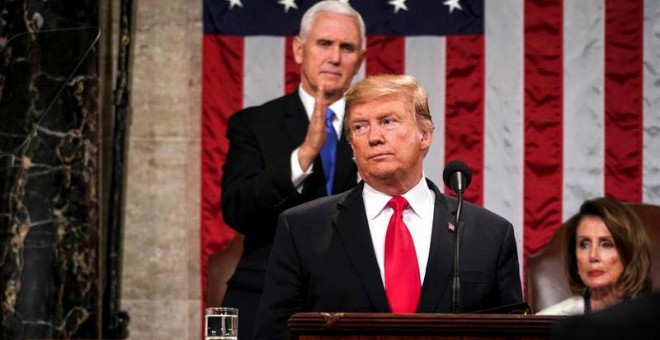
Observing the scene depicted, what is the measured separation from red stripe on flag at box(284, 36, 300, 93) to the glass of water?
3637mm

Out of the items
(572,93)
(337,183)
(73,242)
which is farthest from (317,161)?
(572,93)

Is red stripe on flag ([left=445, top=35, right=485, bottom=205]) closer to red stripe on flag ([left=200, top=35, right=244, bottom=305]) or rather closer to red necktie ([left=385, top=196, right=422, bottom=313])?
red stripe on flag ([left=200, top=35, right=244, bottom=305])

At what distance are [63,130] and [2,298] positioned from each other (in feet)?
2.95

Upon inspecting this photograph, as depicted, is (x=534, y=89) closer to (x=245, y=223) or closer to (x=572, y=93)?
(x=572, y=93)

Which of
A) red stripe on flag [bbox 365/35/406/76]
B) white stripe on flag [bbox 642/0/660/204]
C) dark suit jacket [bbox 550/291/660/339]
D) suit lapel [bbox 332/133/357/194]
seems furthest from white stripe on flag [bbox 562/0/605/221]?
dark suit jacket [bbox 550/291/660/339]

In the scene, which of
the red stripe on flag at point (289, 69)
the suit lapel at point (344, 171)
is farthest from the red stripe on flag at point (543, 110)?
the suit lapel at point (344, 171)

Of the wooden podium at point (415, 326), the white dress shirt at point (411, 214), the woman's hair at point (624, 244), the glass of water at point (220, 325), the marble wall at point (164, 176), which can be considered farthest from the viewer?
the marble wall at point (164, 176)

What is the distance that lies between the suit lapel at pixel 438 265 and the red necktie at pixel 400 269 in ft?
0.09

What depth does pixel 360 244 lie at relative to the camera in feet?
11.6

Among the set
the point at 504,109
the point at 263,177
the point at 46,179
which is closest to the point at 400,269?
the point at 263,177

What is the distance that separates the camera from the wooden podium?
2725 millimetres

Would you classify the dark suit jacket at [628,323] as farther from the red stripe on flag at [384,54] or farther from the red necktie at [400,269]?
the red stripe on flag at [384,54]

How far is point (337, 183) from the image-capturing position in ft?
15.8

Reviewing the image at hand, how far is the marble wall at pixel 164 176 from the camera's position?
6980 millimetres
